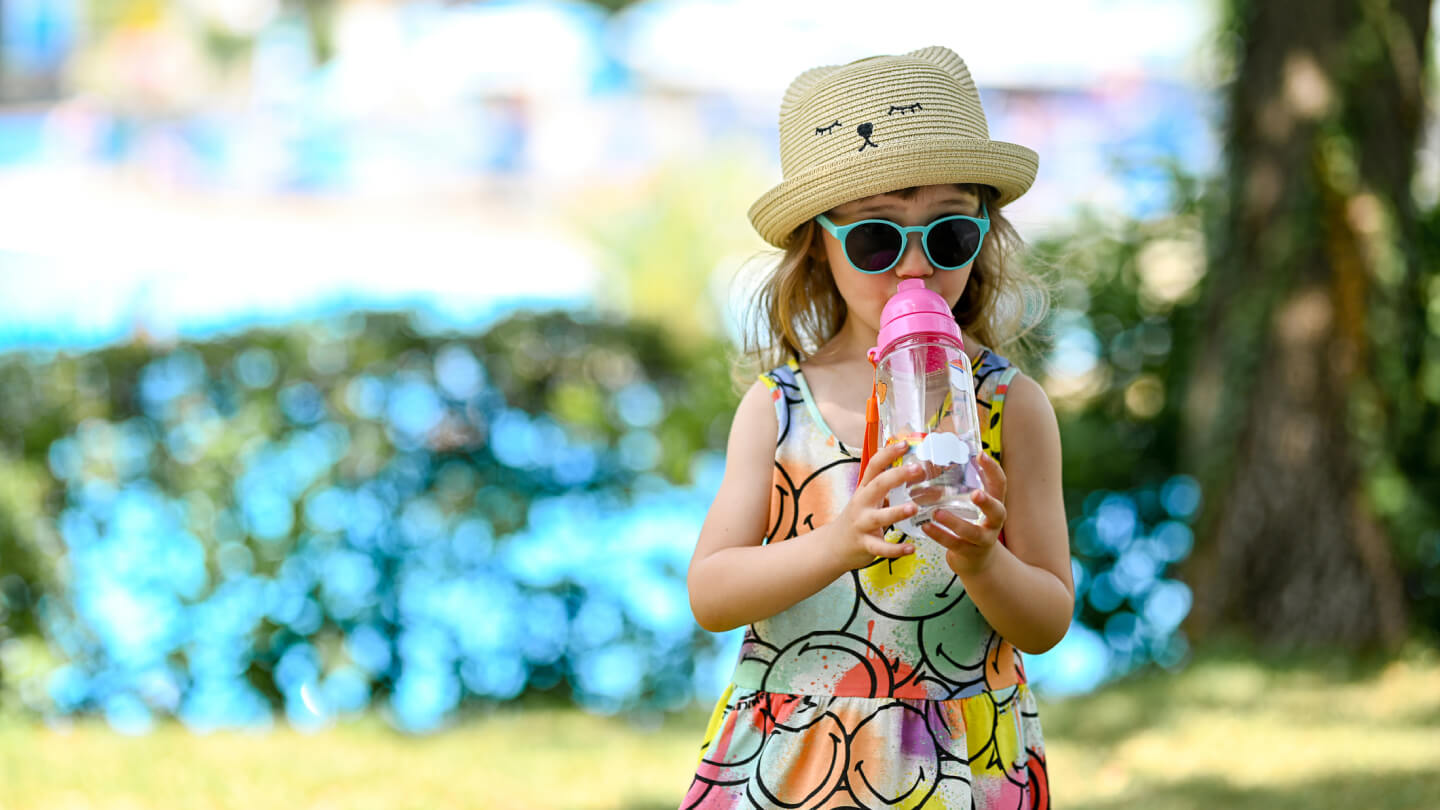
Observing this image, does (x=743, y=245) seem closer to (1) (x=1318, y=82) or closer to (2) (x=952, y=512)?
(1) (x=1318, y=82)

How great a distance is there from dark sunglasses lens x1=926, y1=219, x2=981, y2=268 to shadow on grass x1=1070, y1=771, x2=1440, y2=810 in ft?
8.51

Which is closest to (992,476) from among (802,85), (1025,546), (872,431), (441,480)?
(872,431)

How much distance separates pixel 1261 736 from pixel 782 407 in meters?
3.21

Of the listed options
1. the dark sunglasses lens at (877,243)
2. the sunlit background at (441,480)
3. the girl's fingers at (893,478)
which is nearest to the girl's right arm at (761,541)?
the girl's fingers at (893,478)

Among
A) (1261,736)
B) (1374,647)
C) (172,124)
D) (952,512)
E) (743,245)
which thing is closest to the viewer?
(952,512)

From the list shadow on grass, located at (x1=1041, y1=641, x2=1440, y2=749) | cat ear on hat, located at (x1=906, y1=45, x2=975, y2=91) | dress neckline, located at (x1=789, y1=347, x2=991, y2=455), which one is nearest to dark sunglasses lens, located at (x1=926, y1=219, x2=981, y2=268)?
dress neckline, located at (x1=789, y1=347, x2=991, y2=455)

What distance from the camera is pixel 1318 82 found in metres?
5.68

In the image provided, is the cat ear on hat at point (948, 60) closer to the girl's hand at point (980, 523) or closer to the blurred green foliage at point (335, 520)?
the girl's hand at point (980, 523)

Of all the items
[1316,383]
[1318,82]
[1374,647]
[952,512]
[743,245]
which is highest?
[743,245]

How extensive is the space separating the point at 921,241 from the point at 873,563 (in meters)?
0.46

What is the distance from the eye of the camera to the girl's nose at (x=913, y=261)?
2051mm

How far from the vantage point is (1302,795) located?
4133mm

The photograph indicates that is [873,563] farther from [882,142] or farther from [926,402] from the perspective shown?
[882,142]

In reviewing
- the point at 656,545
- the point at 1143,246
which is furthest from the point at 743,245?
the point at 656,545
